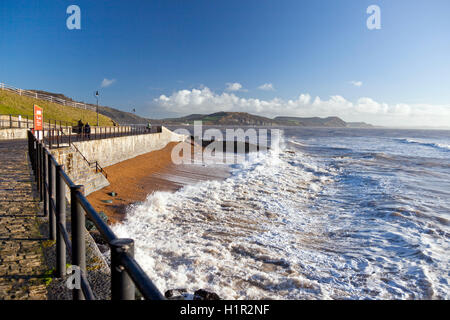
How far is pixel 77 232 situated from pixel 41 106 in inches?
1696

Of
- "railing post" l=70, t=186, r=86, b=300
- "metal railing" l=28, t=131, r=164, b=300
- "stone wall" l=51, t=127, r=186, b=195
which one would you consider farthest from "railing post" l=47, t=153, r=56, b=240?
"stone wall" l=51, t=127, r=186, b=195

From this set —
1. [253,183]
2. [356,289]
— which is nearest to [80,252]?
[356,289]

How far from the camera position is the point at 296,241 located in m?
7.84

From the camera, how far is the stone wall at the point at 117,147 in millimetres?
15823

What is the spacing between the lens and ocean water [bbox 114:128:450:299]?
18.5ft

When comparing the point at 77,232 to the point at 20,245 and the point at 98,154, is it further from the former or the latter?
the point at 98,154

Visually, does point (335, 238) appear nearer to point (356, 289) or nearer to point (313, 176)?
point (356, 289)

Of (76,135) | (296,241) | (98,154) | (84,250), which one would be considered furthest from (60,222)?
(76,135)

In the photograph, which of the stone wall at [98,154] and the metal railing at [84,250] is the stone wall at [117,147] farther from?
the metal railing at [84,250]

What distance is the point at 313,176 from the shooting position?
1902cm

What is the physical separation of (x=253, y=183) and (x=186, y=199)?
4910 mm

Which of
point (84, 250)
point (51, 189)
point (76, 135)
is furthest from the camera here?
point (76, 135)

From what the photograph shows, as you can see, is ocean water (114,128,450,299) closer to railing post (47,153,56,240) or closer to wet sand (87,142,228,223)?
wet sand (87,142,228,223)

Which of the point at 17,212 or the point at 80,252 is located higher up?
the point at 80,252
